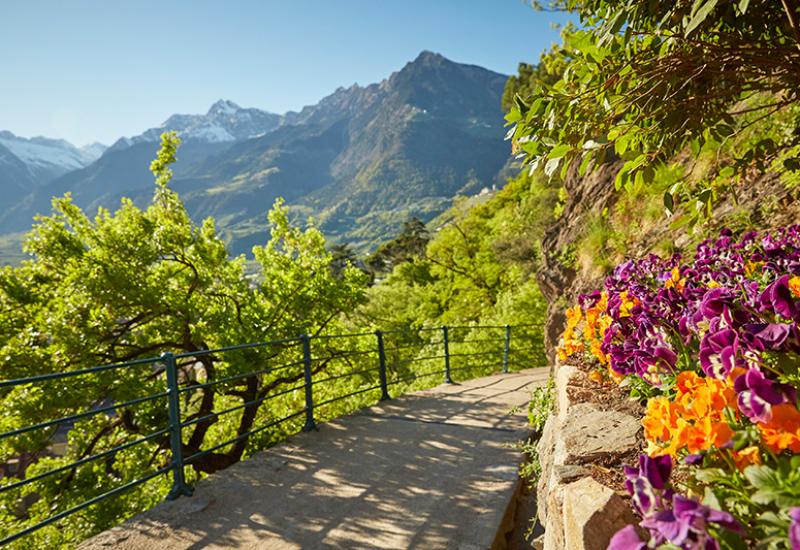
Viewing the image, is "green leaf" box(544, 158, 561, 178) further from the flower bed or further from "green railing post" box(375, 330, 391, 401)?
"green railing post" box(375, 330, 391, 401)

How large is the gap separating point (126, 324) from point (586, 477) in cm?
1089

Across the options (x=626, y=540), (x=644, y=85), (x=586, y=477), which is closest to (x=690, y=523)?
(x=626, y=540)

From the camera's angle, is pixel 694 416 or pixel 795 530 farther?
pixel 694 416

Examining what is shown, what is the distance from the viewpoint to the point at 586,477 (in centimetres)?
211

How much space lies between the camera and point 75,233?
1082 cm

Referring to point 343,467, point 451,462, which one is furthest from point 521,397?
point 343,467

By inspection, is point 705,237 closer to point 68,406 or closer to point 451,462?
point 451,462

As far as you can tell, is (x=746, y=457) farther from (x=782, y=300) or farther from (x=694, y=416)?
(x=782, y=300)

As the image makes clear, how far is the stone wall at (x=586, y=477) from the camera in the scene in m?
1.71

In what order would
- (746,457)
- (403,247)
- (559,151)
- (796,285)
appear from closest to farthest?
(746,457), (559,151), (796,285), (403,247)

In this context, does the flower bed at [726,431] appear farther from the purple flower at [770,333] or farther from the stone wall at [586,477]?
the stone wall at [586,477]

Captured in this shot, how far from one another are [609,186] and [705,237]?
112 inches

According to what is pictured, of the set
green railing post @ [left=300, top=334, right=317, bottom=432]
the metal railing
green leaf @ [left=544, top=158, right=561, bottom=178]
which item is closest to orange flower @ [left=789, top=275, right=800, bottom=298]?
green leaf @ [left=544, top=158, right=561, bottom=178]

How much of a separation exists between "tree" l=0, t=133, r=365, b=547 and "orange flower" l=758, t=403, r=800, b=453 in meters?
9.20
